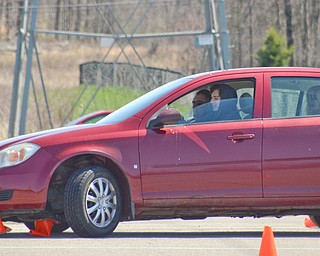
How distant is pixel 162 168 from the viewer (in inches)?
368

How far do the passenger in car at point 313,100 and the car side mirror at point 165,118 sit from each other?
4.10 ft

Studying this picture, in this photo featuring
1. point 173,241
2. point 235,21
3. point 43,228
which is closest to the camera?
point 173,241

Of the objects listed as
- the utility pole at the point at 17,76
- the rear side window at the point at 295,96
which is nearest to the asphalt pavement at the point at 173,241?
the rear side window at the point at 295,96

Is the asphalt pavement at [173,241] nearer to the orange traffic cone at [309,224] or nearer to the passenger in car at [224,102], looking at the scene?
the orange traffic cone at [309,224]

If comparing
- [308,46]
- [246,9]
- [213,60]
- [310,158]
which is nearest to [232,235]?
[310,158]

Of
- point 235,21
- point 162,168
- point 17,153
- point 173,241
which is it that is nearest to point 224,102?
point 162,168

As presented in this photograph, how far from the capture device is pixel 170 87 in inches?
388

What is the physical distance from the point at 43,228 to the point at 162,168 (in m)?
1.35

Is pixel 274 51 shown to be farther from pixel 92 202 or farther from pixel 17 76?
pixel 92 202

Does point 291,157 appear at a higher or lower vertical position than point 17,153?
lower

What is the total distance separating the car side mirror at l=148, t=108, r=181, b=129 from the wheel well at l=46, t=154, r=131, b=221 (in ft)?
1.71

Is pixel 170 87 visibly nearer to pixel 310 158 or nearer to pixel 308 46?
pixel 310 158

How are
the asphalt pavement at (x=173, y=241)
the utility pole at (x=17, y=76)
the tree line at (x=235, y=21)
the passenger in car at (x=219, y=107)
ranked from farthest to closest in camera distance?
the tree line at (x=235, y=21) → the utility pole at (x=17, y=76) → the passenger in car at (x=219, y=107) → the asphalt pavement at (x=173, y=241)

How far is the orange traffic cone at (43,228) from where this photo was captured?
9766 mm
